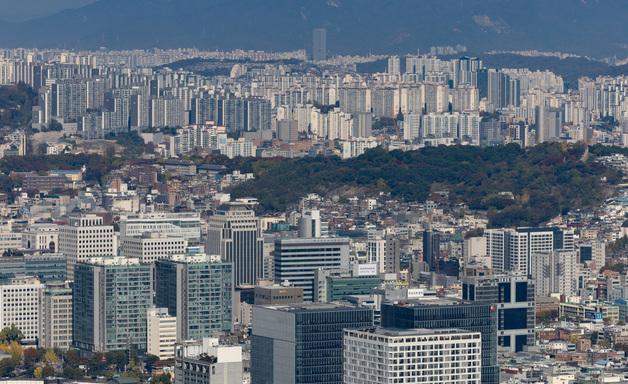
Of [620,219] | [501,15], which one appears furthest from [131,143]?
[501,15]

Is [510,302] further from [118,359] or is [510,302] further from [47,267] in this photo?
[47,267]

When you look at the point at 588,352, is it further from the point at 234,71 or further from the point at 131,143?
the point at 234,71

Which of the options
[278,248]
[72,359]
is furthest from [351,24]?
[72,359]

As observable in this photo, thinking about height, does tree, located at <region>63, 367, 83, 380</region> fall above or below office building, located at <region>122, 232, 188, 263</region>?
below

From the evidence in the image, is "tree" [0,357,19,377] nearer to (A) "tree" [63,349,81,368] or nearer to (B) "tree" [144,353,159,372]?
(A) "tree" [63,349,81,368]

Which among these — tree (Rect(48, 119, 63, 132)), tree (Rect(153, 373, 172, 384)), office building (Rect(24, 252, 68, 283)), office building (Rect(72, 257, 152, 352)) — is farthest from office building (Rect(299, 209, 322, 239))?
tree (Rect(48, 119, 63, 132))

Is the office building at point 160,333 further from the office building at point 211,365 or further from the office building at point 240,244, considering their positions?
Answer: the office building at point 211,365

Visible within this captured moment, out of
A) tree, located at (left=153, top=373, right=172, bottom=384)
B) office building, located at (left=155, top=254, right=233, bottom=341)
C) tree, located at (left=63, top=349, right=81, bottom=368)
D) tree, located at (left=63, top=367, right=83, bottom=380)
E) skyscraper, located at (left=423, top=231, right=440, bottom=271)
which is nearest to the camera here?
tree, located at (left=153, top=373, right=172, bottom=384)
